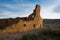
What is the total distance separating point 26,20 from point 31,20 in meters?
1.23

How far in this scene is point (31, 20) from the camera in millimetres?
28609

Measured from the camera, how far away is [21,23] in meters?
26.7

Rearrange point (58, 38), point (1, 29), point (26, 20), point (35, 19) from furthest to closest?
point (35, 19), point (26, 20), point (1, 29), point (58, 38)

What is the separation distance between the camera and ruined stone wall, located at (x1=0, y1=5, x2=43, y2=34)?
24.9 metres

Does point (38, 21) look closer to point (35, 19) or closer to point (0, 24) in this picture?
point (35, 19)

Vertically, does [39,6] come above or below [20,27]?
above

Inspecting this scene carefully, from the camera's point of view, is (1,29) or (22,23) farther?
(22,23)

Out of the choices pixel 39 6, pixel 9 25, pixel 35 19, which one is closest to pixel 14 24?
pixel 9 25

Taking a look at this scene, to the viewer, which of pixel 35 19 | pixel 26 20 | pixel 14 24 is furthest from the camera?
pixel 35 19

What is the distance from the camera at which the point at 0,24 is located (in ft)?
80.6

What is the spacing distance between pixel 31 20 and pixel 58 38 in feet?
48.7

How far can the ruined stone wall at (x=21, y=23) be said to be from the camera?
24.9 m

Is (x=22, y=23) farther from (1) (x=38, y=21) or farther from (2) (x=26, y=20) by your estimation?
(1) (x=38, y=21)

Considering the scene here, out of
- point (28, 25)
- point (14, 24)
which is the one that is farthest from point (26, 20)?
point (14, 24)
